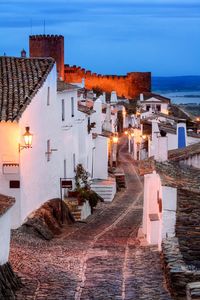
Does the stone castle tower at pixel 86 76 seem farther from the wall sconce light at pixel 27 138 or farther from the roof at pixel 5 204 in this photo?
the roof at pixel 5 204

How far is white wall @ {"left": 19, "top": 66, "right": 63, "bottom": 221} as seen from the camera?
884 inches

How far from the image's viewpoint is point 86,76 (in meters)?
98.6

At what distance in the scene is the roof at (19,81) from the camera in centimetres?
2178

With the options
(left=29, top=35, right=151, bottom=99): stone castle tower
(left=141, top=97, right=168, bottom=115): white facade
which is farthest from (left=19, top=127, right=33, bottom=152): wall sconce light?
(left=29, top=35, right=151, bottom=99): stone castle tower

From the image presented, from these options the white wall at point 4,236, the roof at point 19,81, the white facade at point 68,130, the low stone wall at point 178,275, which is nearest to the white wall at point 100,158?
the white facade at point 68,130

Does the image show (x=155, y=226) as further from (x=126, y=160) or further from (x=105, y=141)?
(x=126, y=160)

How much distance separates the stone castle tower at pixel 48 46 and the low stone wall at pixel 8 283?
68.6 metres

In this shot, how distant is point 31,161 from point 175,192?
7208 millimetres

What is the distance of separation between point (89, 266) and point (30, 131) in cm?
708

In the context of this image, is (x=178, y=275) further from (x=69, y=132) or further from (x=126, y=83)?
(x=126, y=83)

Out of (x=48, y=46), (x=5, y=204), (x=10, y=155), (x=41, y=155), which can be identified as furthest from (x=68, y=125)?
(x=48, y=46)

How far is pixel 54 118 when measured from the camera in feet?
89.6

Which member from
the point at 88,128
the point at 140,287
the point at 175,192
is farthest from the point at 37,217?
the point at 88,128

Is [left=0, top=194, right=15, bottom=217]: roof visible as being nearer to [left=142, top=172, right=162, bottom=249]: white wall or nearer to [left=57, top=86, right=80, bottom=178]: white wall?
[left=142, top=172, right=162, bottom=249]: white wall
